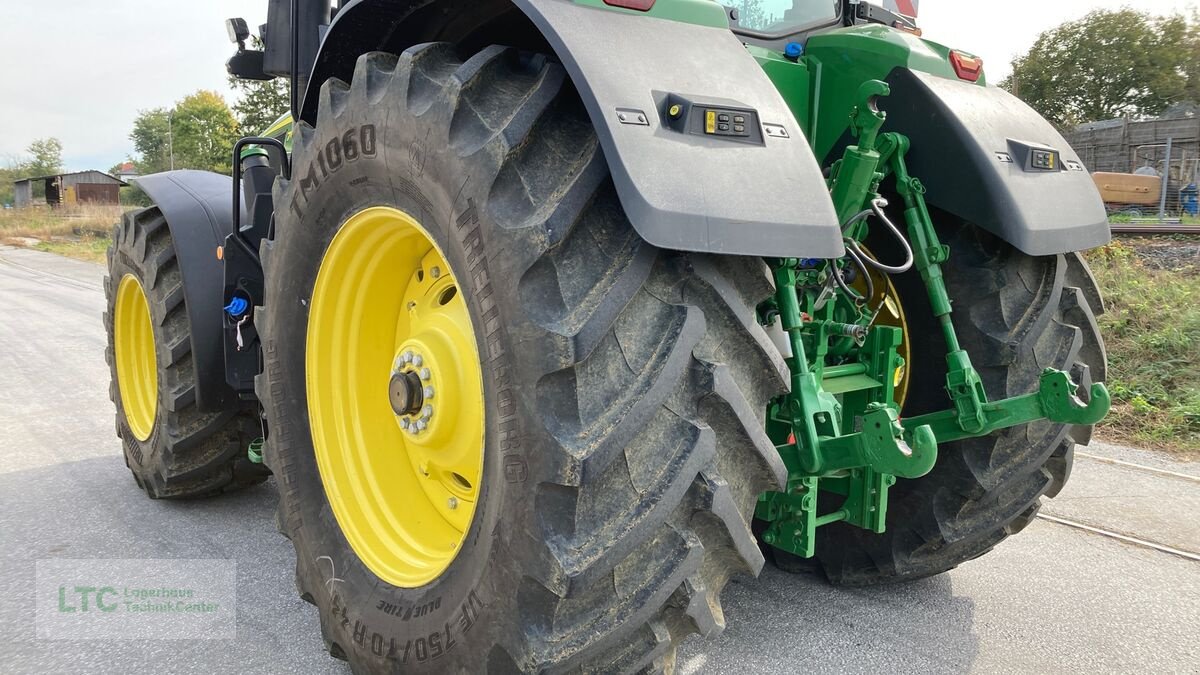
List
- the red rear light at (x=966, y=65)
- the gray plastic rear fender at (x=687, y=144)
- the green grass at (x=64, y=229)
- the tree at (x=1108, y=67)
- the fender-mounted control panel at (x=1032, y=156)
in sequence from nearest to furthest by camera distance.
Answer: the gray plastic rear fender at (x=687, y=144) < the fender-mounted control panel at (x=1032, y=156) < the red rear light at (x=966, y=65) < the green grass at (x=64, y=229) < the tree at (x=1108, y=67)

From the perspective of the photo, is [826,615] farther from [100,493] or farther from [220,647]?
[100,493]

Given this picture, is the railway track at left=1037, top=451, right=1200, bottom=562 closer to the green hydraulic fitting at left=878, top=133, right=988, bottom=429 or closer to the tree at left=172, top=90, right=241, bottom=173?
the green hydraulic fitting at left=878, top=133, right=988, bottom=429

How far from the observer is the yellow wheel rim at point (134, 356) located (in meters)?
4.09

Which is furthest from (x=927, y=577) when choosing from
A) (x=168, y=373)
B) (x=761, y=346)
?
(x=168, y=373)

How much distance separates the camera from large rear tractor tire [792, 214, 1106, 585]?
8.05 feet

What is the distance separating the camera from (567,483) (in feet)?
4.90

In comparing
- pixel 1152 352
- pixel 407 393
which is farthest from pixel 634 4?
pixel 1152 352

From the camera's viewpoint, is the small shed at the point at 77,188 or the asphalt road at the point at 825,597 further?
the small shed at the point at 77,188

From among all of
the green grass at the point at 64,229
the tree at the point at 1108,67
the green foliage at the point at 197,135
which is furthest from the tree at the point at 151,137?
the tree at the point at 1108,67

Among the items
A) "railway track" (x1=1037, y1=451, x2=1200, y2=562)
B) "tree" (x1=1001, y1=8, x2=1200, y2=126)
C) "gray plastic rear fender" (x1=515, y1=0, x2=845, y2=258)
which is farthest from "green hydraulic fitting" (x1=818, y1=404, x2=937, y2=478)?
"tree" (x1=1001, y1=8, x2=1200, y2=126)

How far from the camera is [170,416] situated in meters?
3.57

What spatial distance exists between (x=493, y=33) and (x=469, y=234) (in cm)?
76

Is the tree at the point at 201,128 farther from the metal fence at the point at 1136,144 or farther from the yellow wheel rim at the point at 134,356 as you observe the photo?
the yellow wheel rim at the point at 134,356

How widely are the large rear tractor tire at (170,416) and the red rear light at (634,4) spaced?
245 cm
